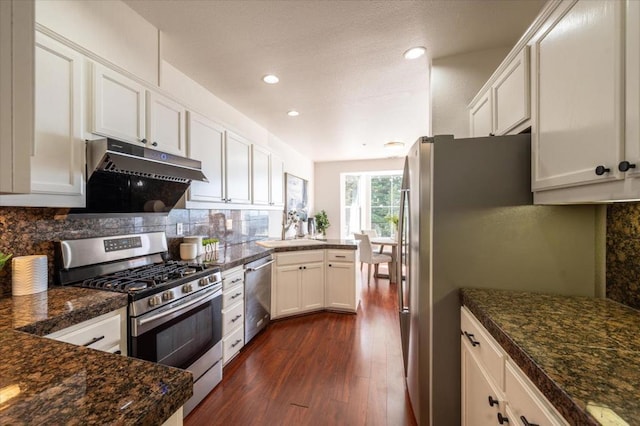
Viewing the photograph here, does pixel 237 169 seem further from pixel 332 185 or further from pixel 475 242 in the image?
pixel 332 185

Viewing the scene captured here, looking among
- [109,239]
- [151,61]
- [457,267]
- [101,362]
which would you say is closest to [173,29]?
[151,61]

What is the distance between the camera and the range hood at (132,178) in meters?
1.42

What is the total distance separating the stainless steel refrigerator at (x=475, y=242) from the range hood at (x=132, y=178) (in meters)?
1.62

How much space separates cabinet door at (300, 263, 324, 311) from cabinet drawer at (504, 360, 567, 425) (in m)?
2.45

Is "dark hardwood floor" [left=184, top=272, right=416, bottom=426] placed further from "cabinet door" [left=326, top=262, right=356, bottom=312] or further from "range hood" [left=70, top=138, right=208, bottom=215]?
"range hood" [left=70, top=138, right=208, bottom=215]

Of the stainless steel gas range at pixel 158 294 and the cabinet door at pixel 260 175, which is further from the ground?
the cabinet door at pixel 260 175

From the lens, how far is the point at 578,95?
958 millimetres

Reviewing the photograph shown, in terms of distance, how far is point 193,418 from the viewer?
66.0 inches

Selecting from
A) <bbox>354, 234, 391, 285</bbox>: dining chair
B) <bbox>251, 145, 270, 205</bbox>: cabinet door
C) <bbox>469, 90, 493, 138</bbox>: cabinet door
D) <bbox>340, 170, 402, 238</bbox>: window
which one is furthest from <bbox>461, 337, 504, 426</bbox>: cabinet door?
<bbox>340, 170, 402, 238</bbox>: window

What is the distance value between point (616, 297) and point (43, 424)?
198cm

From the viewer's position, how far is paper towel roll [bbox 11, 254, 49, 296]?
1267 millimetres

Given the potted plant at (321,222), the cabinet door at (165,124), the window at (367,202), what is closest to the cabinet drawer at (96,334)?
the cabinet door at (165,124)

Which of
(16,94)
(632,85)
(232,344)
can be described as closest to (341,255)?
(232,344)

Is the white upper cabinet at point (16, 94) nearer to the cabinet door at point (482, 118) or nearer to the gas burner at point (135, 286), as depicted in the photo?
the gas burner at point (135, 286)
